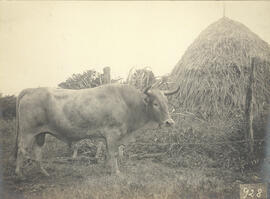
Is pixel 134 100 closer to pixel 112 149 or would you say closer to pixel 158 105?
pixel 158 105

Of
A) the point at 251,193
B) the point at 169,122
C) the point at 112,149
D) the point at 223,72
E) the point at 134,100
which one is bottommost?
the point at 251,193

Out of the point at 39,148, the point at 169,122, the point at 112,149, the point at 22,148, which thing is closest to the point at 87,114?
the point at 112,149

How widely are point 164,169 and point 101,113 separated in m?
1.03

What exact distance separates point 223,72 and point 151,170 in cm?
163

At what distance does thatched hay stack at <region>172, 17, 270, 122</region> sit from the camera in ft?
14.5

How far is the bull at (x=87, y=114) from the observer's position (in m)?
3.77

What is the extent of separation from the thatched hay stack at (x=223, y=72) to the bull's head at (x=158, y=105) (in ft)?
1.32

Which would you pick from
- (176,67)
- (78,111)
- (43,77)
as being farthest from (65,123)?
(176,67)

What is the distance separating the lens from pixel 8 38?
3.82 metres

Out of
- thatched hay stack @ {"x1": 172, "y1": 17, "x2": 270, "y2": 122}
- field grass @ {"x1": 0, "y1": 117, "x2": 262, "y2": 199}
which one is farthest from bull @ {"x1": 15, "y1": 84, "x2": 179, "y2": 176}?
thatched hay stack @ {"x1": 172, "y1": 17, "x2": 270, "y2": 122}

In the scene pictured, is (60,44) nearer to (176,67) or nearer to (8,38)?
(8,38)

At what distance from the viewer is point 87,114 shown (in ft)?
12.9

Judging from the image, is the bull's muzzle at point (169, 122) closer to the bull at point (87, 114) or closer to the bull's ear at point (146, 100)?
the bull at point (87, 114)

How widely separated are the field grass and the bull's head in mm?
234
